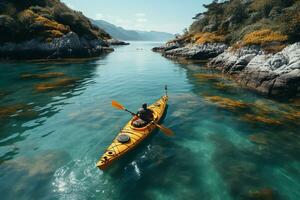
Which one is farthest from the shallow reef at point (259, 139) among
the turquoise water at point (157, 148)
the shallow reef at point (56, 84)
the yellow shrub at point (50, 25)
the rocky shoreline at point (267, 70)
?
the yellow shrub at point (50, 25)

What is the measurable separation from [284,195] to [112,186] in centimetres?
821

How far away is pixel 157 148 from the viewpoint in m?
14.6

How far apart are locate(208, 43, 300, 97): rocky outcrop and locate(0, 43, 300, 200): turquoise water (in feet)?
8.16

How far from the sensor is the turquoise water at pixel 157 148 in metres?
11.0

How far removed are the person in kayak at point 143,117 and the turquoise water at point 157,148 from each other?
1276 mm

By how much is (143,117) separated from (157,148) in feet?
9.29

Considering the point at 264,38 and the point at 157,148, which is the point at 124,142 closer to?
the point at 157,148

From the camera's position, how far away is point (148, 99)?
25266mm

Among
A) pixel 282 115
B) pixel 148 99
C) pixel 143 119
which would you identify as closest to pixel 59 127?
pixel 143 119

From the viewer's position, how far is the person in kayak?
1574 centimetres

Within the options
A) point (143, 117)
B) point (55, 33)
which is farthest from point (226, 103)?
point (55, 33)

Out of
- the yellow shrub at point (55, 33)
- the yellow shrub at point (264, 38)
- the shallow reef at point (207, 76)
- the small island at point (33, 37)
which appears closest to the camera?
the yellow shrub at point (264, 38)

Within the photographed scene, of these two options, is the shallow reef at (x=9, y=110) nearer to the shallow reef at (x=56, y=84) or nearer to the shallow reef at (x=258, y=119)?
the shallow reef at (x=56, y=84)

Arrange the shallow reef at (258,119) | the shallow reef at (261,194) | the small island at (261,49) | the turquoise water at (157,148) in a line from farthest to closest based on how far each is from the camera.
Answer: the small island at (261,49), the shallow reef at (258,119), the turquoise water at (157,148), the shallow reef at (261,194)
